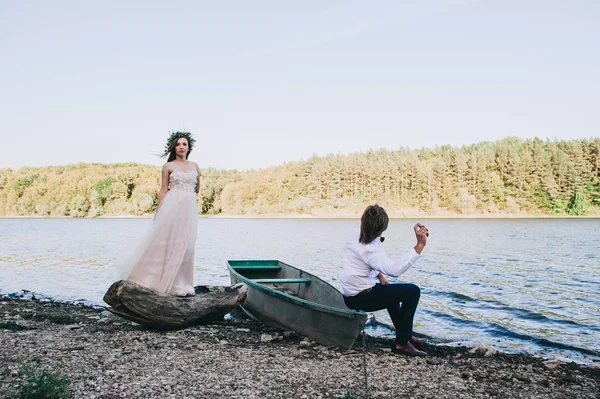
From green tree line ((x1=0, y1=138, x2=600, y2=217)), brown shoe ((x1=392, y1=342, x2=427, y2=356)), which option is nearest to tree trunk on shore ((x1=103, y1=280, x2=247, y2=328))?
brown shoe ((x1=392, y1=342, x2=427, y2=356))

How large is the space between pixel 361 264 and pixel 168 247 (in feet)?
11.8

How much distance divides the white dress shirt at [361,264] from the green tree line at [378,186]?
3563 inches

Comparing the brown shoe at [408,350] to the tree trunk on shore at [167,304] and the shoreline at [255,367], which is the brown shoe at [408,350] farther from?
the tree trunk on shore at [167,304]

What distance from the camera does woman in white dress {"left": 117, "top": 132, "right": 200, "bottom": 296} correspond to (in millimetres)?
8500

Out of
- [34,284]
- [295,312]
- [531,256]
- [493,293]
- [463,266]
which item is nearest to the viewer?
[295,312]

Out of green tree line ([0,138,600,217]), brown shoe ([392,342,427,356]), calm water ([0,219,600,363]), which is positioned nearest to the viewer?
brown shoe ([392,342,427,356])

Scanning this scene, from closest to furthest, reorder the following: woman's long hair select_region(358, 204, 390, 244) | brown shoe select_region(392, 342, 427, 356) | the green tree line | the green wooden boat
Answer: woman's long hair select_region(358, 204, 390, 244), the green wooden boat, brown shoe select_region(392, 342, 427, 356), the green tree line

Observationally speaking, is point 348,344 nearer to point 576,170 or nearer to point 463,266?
point 463,266

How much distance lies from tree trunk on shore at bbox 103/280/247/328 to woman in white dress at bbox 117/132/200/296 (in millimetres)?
303

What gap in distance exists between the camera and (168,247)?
859cm

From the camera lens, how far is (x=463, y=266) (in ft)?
74.8

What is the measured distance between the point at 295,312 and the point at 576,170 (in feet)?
312

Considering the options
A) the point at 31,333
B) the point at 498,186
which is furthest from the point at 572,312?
the point at 498,186

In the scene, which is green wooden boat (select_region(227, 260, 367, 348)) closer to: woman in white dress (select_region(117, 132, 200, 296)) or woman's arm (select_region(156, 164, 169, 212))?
woman in white dress (select_region(117, 132, 200, 296))
